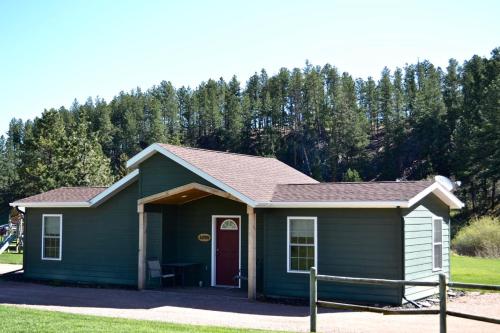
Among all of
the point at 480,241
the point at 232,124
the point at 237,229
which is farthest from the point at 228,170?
the point at 232,124

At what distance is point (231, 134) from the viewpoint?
91.1 m

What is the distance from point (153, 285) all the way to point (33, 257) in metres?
5.26

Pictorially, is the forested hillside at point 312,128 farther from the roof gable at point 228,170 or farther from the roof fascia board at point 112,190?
the roof gable at point 228,170

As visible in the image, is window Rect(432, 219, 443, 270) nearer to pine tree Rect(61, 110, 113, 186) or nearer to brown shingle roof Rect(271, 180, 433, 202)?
brown shingle roof Rect(271, 180, 433, 202)

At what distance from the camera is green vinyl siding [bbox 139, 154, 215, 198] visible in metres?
17.0

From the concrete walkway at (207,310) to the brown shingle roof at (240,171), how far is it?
9.75 ft

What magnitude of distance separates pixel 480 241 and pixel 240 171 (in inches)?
671

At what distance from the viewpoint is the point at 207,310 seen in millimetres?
14211

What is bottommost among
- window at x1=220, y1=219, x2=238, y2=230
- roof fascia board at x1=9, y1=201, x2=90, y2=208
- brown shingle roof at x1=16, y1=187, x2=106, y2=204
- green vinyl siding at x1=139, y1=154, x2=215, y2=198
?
window at x1=220, y1=219, x2=238, y2=230

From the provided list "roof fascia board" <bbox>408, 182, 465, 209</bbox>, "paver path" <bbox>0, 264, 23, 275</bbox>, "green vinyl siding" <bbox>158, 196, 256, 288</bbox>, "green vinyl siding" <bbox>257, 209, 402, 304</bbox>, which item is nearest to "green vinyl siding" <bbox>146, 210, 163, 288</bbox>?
"green vinyl siding" <bbox>158, 196, 256, 288</bbox>

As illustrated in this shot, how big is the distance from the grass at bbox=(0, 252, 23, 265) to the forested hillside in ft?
44.5

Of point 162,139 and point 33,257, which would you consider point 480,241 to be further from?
point 162,139

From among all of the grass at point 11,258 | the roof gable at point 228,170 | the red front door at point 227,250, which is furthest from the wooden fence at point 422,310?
the grass at point 11,258

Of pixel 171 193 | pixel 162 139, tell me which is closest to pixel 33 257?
pixel 171 193
